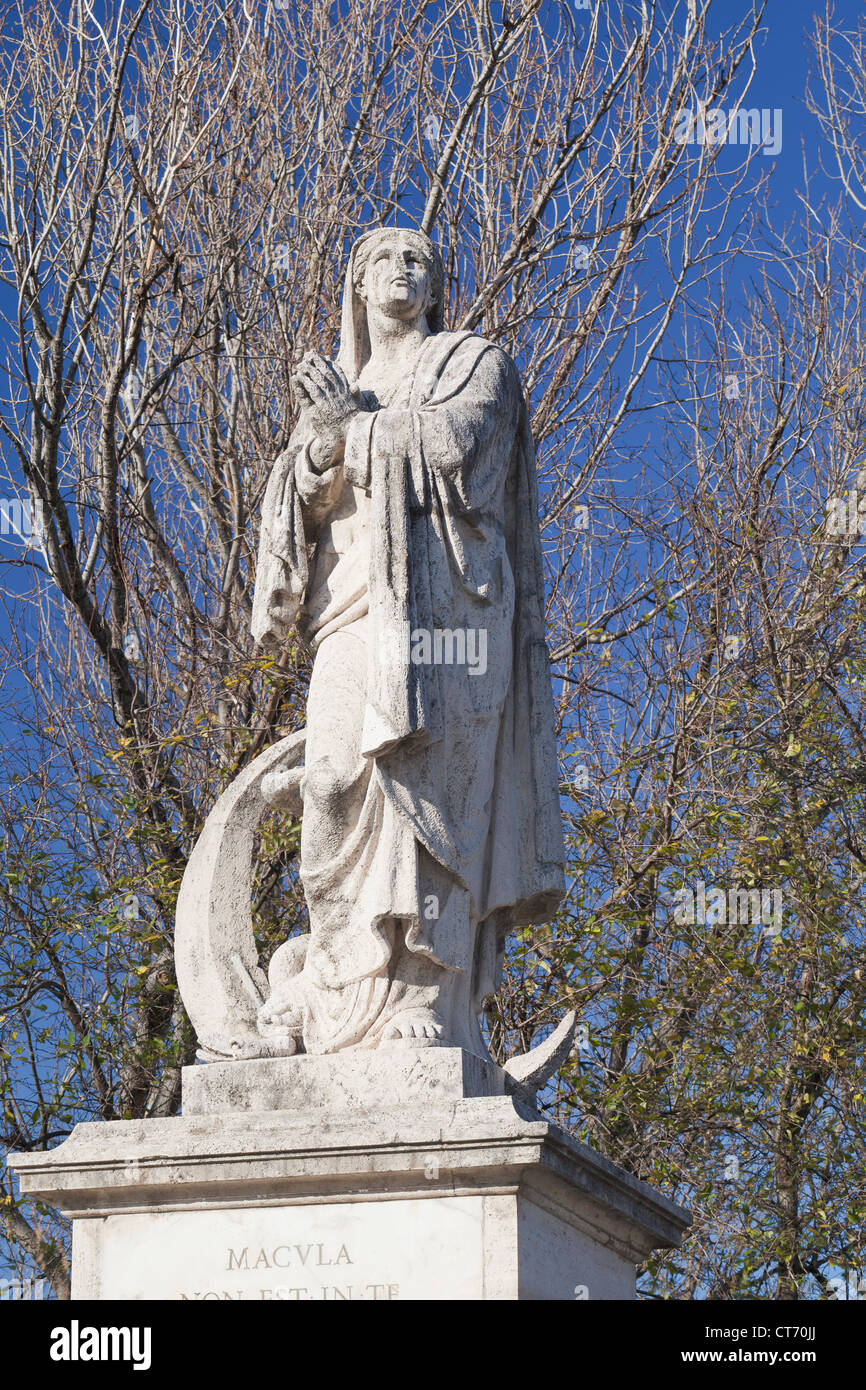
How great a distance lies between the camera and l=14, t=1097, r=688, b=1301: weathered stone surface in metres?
6.46

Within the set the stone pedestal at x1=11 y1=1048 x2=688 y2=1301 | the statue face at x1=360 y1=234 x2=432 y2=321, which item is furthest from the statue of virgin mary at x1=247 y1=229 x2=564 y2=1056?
the stone pedestal at x1=11 y1=1048 x2=688 y2=1301

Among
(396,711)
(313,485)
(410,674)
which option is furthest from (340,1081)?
(313,485)

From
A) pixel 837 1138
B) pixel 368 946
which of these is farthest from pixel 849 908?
pixel 368 946

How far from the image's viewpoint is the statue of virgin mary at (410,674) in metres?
7.05

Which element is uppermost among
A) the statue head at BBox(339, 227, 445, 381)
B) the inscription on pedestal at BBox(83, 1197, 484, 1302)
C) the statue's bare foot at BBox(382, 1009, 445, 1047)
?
the statue head at BBox(339, 227, 445, 381)

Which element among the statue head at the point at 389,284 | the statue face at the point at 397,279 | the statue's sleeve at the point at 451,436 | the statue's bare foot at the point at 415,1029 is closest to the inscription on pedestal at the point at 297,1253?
the statue's bare foot at the point at 415,1029

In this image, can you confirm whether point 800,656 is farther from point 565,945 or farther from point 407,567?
point 407,567

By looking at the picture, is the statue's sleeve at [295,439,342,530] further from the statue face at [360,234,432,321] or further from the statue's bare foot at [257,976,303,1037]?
the statue's bare foot at [257,976,303,1037]

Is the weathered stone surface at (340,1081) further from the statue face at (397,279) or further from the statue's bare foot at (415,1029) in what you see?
the statue face at (397,279)

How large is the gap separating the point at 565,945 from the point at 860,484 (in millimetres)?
4537

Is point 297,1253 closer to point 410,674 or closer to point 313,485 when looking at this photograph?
point 410,674

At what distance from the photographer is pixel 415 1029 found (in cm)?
690

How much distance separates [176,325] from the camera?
1708cm

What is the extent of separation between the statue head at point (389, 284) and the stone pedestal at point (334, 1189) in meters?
2.52
